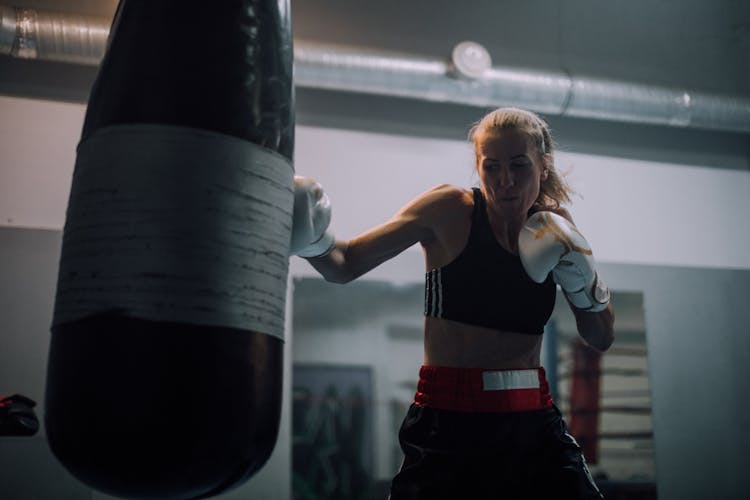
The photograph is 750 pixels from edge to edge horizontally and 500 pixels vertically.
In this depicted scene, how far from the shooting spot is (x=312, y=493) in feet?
13.5

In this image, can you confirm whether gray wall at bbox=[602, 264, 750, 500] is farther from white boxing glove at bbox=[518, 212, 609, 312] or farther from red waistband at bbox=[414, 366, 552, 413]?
red waistband at bbox=[414, 366, 552, 413]

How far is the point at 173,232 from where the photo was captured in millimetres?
1047

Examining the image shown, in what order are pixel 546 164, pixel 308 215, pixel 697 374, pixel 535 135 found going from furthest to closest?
pixel 697 374 → pixel 546 164 → pixel 535 135 → pixel 308 215

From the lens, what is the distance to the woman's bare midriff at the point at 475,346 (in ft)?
6.42

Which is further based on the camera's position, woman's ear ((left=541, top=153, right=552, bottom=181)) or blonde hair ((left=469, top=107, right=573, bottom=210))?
woman's ear ((left=541, top=153, right=552, bottom=181))

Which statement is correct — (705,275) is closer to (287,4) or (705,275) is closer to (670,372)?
(670,372)

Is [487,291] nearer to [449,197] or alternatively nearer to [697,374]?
[449,197]

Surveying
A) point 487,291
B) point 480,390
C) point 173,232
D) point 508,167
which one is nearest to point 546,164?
point 508,167

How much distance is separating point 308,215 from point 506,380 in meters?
0.74

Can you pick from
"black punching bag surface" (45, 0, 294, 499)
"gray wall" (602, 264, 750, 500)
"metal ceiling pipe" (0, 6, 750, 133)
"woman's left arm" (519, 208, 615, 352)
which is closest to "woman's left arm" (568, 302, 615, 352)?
"woman's left arm" (519, 208, 615, 352)

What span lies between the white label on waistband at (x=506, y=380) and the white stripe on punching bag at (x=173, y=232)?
0.92 metres

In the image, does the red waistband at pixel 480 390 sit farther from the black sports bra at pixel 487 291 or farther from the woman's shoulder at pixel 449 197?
the woman's shoulder at pixel 449 197

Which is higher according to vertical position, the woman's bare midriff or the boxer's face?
the boxer's face

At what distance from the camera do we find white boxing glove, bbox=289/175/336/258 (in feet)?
5.16
